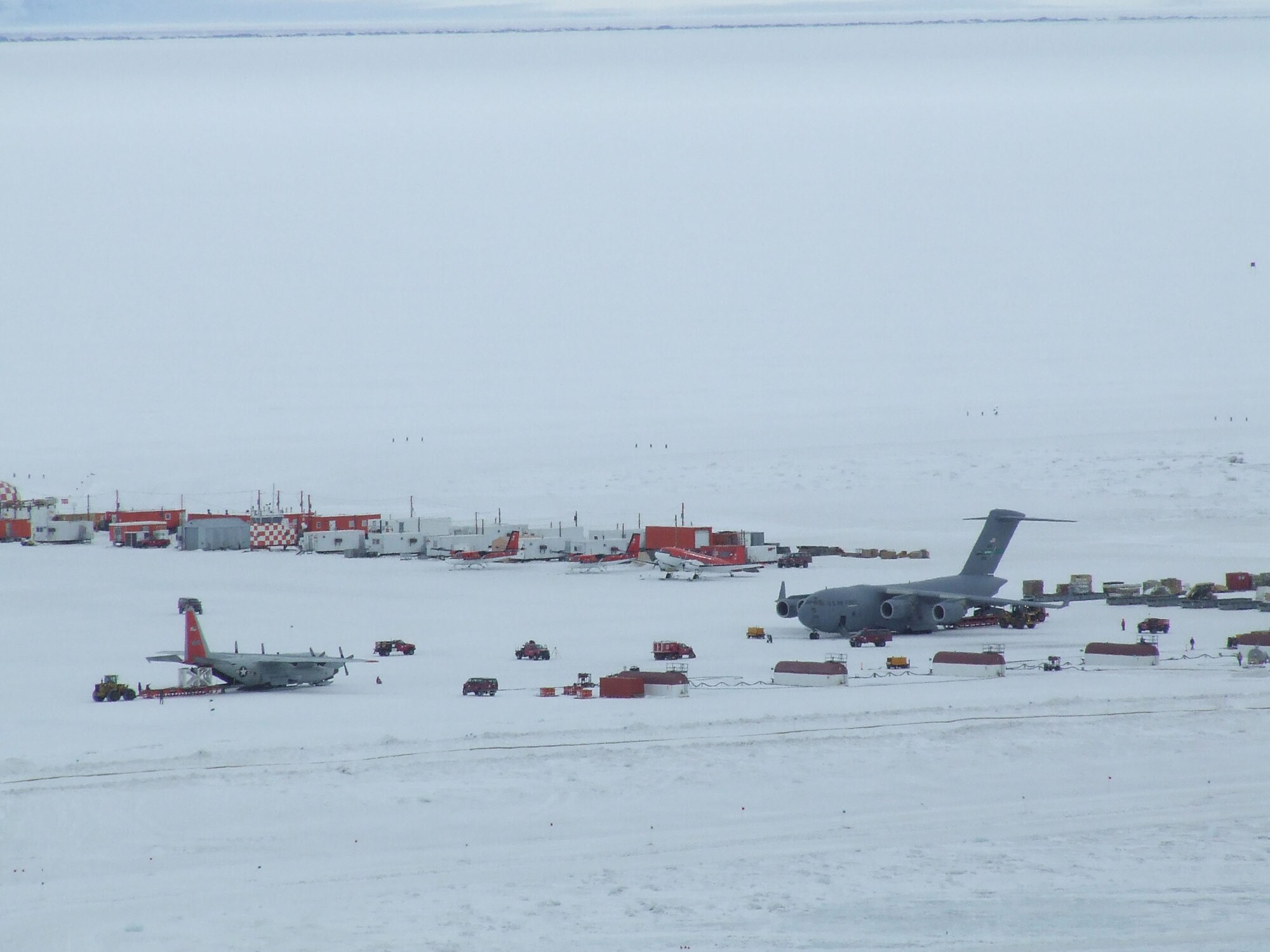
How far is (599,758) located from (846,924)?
7642 mm

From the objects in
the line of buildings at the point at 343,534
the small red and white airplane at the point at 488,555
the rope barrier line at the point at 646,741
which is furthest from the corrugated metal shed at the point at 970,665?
the small red and white airplane at the point at 488,555

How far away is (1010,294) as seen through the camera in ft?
408

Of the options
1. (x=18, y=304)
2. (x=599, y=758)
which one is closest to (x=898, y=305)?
(x=18, y=304)

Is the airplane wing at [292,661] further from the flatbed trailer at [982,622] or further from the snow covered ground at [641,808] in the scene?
the flatbed trailer at [982,622]

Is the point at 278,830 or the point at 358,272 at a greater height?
the point at 358,272

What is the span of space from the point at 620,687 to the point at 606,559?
90.9 ft

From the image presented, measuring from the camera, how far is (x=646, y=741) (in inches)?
1141

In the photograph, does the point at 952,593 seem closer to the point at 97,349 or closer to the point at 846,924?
the point at 846,924

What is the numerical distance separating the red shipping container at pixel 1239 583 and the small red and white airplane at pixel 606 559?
21313mm

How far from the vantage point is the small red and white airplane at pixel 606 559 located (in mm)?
60531

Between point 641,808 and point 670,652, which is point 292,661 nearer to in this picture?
point 670,652

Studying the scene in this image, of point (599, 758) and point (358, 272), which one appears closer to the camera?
point (599, 758)

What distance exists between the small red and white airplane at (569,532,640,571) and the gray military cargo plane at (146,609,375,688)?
25464 mm

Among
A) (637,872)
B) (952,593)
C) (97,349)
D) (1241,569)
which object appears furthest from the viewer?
(97,349)
